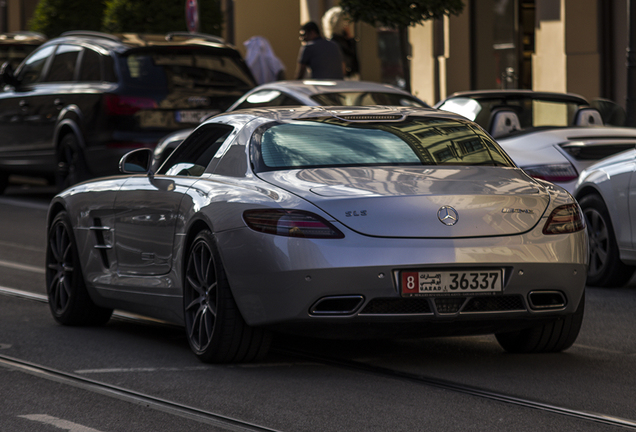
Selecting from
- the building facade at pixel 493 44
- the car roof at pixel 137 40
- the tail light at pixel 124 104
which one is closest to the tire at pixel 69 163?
the tail light at pixel 124 104

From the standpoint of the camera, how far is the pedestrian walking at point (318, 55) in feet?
51.8

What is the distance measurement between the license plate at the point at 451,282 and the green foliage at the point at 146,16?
15.5 meters

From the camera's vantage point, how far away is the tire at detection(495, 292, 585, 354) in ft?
20.5

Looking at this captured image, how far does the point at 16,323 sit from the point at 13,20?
3959cm

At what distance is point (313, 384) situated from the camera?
561 centimetres

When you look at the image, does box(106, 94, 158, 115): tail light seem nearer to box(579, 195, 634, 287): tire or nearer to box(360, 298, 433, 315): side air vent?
box(579, 195, 634, 287): tire

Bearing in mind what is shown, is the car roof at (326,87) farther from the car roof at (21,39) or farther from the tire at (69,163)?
the car roof at (21,39)

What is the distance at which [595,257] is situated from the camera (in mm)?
9250

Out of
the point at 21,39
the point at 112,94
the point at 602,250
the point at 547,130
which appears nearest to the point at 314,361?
the point at 602,250

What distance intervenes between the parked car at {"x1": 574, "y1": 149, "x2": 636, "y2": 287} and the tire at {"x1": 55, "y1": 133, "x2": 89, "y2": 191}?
6.73m

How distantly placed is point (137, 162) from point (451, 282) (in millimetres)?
2623

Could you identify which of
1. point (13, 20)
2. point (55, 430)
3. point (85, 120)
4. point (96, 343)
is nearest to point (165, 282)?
point (96, 343)

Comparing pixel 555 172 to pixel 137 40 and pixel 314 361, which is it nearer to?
pixel 314 361

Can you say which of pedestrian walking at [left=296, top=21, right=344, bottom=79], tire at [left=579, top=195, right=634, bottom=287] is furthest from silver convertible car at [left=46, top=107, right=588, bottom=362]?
pedestrian walking at [left=296, top=21, right=344, bottom=79]
